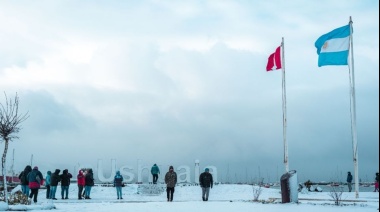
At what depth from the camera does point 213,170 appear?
42.2m

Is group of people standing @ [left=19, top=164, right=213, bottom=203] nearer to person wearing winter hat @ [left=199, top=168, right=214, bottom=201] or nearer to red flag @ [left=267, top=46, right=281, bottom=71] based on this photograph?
person wearing winter hat @ [left=199, top=168, right=214, bottom=201]

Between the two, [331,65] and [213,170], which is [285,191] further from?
[213,170]

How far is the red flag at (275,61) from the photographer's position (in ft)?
87.8

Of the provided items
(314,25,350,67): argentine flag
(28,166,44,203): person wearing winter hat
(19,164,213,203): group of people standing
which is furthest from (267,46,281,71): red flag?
(28,166,44,203): person wearing winter hat

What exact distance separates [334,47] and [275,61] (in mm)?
3008

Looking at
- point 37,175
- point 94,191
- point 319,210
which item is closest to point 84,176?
point 37,175

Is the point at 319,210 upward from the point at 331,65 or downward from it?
downward

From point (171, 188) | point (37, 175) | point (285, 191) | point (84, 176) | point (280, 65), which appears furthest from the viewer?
point (84, 176)

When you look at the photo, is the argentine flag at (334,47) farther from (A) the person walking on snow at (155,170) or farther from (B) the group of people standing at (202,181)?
(A) the person walking on snow at (155,170)

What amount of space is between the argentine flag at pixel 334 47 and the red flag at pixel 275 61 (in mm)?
2017

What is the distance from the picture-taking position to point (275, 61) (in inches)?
1061

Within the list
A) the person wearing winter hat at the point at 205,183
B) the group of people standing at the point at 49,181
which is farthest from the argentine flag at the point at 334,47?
the group of people standing at the point at 49,181

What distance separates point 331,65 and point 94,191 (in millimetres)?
20311

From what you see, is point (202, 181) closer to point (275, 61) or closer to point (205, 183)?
point (205, 183)
